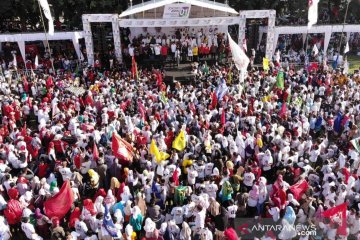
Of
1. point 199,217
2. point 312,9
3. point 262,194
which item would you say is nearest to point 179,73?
point 312,9

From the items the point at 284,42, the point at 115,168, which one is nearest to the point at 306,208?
the point at 115,168

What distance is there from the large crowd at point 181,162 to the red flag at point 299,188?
0.07 ft

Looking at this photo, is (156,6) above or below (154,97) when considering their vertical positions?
above

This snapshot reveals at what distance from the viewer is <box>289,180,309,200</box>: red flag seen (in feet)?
27.1

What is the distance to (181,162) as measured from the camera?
990 centimetres

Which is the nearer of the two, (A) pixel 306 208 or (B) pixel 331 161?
(A) pixel 306 208

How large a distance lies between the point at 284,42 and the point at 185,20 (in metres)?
6.91

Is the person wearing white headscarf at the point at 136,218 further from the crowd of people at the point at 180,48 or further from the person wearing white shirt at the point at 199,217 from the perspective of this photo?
the crowd of people at the point at 180,48

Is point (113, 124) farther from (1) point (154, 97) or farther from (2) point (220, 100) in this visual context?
(2) point (220, 100)

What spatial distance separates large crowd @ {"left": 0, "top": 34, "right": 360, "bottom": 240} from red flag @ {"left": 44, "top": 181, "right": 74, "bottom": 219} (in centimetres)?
3

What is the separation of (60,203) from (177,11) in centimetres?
1327

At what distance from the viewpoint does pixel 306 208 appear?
783 cm

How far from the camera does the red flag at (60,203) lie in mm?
8148

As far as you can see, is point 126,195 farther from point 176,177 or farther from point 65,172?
point 65,172
